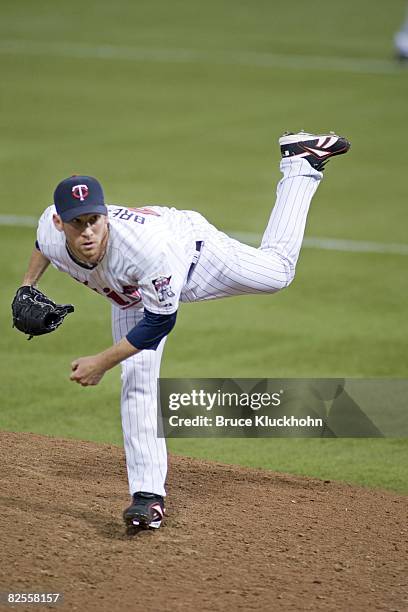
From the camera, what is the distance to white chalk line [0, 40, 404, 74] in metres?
20.8

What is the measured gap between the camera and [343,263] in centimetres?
1116

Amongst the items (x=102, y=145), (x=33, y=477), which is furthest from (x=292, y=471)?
(x=102, y=145)

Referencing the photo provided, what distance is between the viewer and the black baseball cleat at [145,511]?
17.3 feet

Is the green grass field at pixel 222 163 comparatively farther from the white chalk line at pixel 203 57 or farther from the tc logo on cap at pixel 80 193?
the tc logo on cap at pixel 80 193

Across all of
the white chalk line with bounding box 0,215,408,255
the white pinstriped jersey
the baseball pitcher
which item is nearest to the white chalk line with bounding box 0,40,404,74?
the white chalk line with bounding box 0,215,408,255

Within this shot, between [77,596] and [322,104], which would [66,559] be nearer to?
[77,596]

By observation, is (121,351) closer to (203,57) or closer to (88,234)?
(88,234)

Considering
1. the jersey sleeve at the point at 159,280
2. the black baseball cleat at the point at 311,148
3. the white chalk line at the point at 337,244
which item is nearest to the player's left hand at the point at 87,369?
the jersey sleeve at the point at 159,280

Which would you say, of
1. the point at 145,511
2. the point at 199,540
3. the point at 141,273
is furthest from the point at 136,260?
the point at 199,540

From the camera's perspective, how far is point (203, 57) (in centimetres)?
2170

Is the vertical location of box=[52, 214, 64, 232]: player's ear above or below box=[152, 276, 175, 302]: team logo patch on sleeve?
above

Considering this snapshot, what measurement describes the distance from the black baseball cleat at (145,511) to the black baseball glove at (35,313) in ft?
3.07

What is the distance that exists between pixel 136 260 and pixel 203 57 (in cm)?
1738

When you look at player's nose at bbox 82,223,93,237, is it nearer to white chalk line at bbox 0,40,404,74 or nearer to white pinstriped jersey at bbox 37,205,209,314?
white pinstriped jersey at bbox 37,205,209,314
